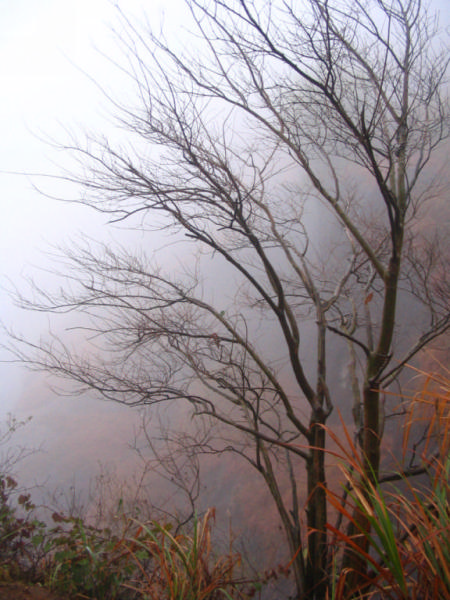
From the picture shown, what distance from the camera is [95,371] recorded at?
375cm

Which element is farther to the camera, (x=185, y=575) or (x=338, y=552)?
(x=338, y=552)

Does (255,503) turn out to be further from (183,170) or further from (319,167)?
(319,167)

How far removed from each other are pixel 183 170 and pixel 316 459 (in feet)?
8.21

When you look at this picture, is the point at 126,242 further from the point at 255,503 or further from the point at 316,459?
the point at 316,459

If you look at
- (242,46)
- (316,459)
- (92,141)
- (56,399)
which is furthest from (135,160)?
(56,399)

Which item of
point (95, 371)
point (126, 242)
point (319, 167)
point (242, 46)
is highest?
point (319, 167)

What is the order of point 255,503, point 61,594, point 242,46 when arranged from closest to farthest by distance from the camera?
point 61,594 < point 242,46 < point 255,503

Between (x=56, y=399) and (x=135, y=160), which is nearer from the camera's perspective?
(x=135, y=160)

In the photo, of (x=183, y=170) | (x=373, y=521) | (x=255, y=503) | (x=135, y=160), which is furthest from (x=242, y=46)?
(x=255, y=503)

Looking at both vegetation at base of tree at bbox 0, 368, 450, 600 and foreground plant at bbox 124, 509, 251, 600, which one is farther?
foreground plant at bbox 124, 509, 251, 600

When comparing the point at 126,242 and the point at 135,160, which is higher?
the point at 126,242

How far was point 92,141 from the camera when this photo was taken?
3.01 m

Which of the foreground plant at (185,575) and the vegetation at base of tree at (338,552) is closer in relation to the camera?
the vegetation at base of tree at (338,552)

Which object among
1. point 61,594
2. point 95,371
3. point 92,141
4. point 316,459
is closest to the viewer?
point 61,594
